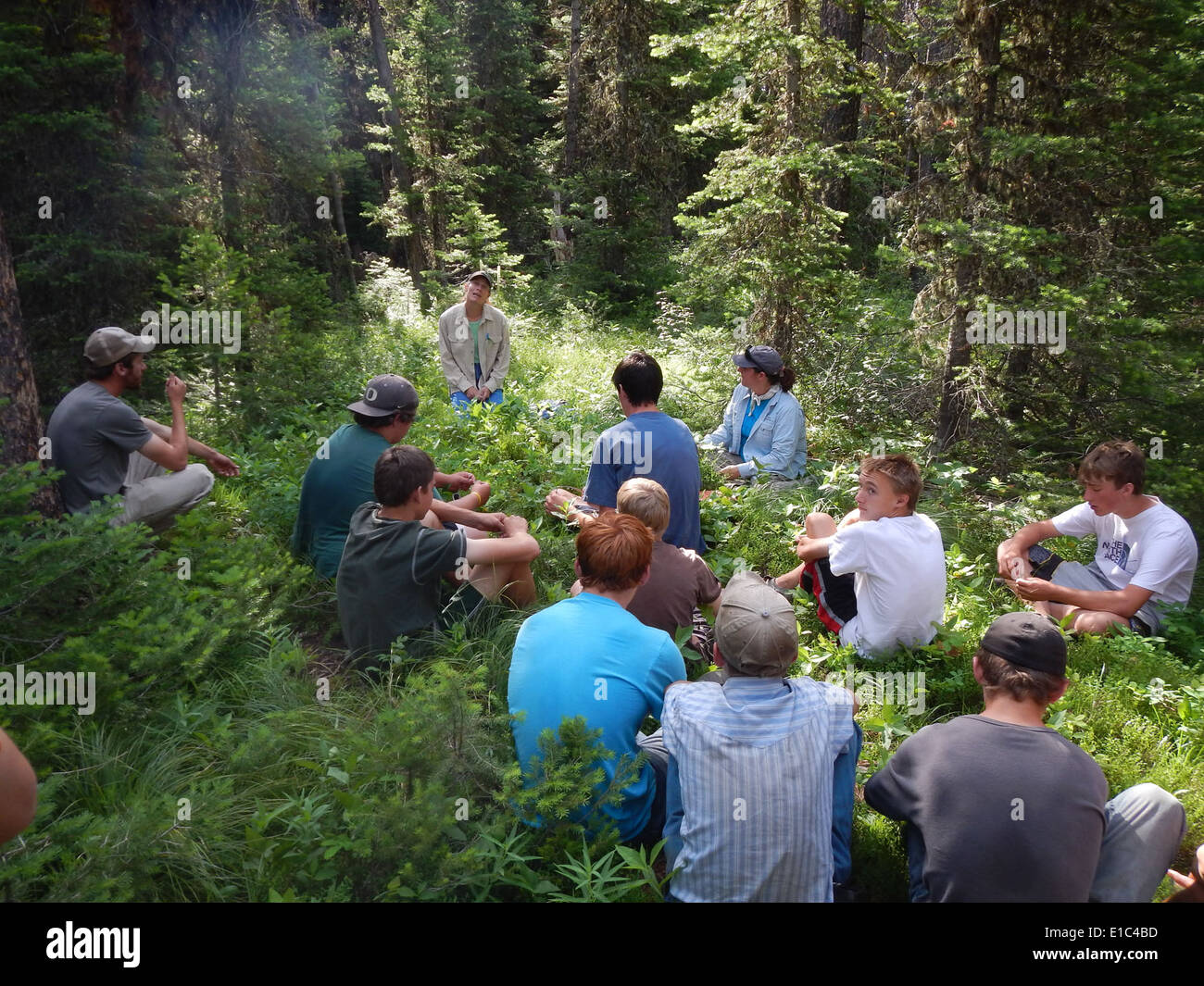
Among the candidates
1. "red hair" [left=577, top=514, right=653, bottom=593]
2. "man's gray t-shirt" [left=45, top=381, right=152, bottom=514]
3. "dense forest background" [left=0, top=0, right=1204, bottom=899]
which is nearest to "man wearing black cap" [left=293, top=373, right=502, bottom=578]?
"dense forest background" [left=0, top=0, right=1204, bottom=899]

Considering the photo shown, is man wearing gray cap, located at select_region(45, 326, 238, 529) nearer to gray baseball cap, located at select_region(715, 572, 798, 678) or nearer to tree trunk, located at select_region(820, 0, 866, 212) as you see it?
gray baseball cap, located at select_region(715, 572, 798, 678)

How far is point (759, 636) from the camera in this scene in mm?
2621

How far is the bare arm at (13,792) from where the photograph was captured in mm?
1556

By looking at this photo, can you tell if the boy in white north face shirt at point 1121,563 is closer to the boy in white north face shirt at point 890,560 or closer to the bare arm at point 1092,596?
the bare arm at point 1092,596

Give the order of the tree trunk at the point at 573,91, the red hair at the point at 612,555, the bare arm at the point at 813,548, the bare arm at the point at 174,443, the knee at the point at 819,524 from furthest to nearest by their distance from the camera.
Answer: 1. the tree trunk at the point at 573,91
2. the bare arm at the point at 174,443
3. the knee at the point at 819,524
4. the bare arm at the point at 813,548
5. the red hair at the point at 612,555

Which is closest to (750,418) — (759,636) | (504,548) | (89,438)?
(504,548)

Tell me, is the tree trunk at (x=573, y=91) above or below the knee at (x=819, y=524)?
above

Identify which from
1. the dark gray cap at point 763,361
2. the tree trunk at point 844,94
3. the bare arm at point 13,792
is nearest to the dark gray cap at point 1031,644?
the bare arm at point 13,792

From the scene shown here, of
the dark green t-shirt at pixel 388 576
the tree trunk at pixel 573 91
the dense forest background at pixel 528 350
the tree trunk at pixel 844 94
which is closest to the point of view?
the dense forest background at pixel 528 350

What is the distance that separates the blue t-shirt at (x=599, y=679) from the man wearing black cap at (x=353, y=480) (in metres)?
1.69

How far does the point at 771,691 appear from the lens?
2658 mm

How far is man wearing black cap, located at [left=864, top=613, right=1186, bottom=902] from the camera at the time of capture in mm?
2459

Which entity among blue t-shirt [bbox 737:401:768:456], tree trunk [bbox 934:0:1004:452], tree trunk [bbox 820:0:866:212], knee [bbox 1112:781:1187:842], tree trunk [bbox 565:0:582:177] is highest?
tree trunk [bbox 565:0:582:177]

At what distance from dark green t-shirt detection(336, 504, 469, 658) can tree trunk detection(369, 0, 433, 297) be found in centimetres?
1336
